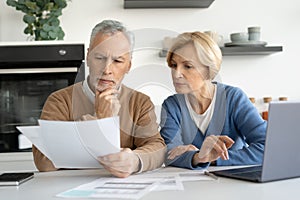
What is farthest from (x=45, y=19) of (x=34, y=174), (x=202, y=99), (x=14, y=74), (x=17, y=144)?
(x=34, y=174)

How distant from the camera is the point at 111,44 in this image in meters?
1.59

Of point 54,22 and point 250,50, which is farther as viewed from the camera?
point 250,50

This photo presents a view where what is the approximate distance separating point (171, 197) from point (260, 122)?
2.75ft

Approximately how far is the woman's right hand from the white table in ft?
0.50

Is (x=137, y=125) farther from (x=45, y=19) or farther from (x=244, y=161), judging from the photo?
(x=45, y=19)

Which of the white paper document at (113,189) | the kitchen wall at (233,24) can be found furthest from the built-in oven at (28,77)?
the white paper document at (113,189)

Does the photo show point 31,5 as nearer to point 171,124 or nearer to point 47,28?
point 47,28

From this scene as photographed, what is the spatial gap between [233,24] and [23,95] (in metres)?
1.55

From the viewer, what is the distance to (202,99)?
1.95 metres

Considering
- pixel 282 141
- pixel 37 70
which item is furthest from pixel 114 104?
pixel 37 70

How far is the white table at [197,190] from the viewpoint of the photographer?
113 centimetres

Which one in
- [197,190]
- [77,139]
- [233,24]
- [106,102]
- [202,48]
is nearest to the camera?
[197,190]

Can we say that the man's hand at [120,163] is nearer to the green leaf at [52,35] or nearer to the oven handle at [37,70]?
the oven handle at [37,70]

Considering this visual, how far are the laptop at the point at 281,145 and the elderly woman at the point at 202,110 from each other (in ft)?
1.04
